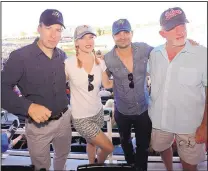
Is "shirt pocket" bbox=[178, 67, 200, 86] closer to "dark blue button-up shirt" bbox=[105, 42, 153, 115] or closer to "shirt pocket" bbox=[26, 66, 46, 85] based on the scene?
"dark blue button-up shirt" bbox=[105, 42, 153, 115]

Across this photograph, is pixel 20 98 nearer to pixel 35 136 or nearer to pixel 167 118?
pixel 35 136

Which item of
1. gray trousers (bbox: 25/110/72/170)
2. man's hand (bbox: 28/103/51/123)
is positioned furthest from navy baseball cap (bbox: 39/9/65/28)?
gray trousers (bbox: 25/110/72/170)

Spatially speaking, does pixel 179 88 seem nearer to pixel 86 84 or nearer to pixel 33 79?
pixel 86 84

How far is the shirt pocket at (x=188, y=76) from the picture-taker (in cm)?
162

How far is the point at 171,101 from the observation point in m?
1.73

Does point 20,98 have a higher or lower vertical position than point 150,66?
lower

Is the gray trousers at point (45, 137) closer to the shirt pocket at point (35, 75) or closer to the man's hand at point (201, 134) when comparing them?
the shirt pocket at point (35, 75)

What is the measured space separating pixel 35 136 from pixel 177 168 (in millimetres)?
1336

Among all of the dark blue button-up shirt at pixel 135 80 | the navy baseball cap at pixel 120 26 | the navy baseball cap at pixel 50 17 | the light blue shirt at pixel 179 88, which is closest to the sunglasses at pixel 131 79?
the dark blue button-up shirt at pixel 135 80

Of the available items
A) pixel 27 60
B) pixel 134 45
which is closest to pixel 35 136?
pixel 27 60

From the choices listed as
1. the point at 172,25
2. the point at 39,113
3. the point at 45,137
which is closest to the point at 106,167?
the point at 39,113

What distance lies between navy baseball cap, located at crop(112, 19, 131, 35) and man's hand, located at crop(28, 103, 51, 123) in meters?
0.86

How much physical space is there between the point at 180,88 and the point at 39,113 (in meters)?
0.99

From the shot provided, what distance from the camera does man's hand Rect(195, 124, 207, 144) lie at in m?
1.68
